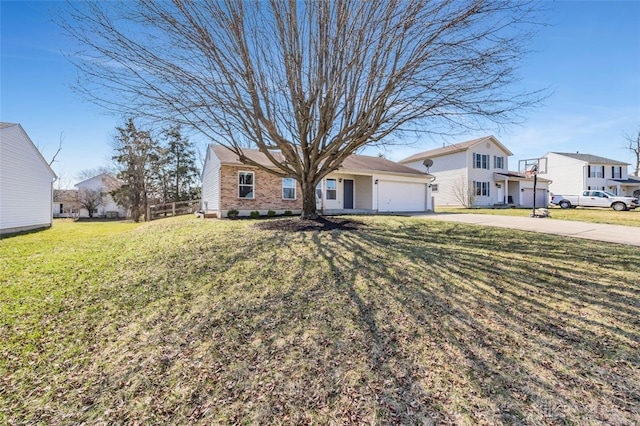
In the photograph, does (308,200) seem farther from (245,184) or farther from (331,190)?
(331,190)

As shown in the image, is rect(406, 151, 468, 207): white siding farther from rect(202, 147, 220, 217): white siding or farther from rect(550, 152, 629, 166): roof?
rect(550, 152, 629, 166): roof

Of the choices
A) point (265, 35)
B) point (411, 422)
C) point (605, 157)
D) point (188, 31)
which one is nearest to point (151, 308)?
point (411, 422)

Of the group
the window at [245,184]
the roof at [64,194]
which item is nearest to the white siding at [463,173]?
the window at [245,184]

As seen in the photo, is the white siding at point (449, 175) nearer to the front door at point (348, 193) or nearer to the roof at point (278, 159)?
the roof at point (278, 159)

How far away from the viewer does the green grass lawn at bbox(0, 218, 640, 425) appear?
8.17 ft

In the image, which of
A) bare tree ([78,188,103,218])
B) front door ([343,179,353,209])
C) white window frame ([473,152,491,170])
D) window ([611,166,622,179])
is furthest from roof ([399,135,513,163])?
bare tree ([78,188,103,218])

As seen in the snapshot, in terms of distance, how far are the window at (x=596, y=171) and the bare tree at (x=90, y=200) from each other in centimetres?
6261

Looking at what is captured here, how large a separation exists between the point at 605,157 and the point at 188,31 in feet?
169

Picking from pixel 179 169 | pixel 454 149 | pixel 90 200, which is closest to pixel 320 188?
pixel 454 149

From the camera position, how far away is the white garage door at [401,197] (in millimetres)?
18250

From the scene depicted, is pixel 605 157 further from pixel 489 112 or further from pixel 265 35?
pixel 265 35

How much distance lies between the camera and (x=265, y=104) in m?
8.12

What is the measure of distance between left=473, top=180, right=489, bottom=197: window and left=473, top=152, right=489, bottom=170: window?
156cm

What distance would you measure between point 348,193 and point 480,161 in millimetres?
16061
